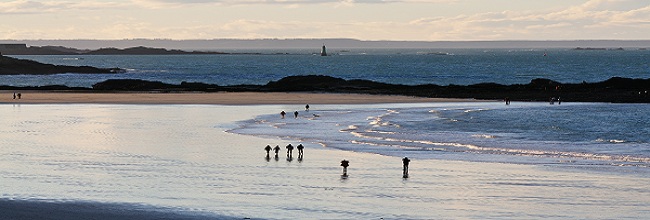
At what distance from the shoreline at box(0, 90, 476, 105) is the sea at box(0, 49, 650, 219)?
53.1 feet

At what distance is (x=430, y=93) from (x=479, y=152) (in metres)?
49.7

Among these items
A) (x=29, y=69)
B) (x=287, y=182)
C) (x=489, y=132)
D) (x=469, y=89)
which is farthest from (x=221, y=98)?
(x=29, y=69)

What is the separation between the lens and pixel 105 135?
43031 mm

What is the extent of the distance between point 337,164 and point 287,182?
4.75 m

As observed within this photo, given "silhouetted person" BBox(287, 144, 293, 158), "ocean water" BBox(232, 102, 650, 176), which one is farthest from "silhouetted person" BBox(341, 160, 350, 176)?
"ocean water" BBox(232, 102, 650, 176)

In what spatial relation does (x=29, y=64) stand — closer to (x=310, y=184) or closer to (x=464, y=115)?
(x=464, y=115)

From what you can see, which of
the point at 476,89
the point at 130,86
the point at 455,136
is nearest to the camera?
the point at 455,136

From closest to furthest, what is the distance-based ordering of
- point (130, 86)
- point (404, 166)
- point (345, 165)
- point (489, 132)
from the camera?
point (345, 165) → point (404, 166) → point (489, 132) → point (130, 86)

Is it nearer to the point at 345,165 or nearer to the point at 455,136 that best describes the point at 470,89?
the point at 455,136

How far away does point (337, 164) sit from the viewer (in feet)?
105

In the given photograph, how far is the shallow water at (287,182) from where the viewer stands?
900 inches

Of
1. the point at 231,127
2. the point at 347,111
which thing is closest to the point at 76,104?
the point at 347,111

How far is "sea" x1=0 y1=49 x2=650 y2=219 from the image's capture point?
23.4 meters

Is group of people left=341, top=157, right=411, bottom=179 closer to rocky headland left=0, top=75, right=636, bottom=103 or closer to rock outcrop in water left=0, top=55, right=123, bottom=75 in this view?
rocky headland left=0, top=75, right=636, bottom=103
